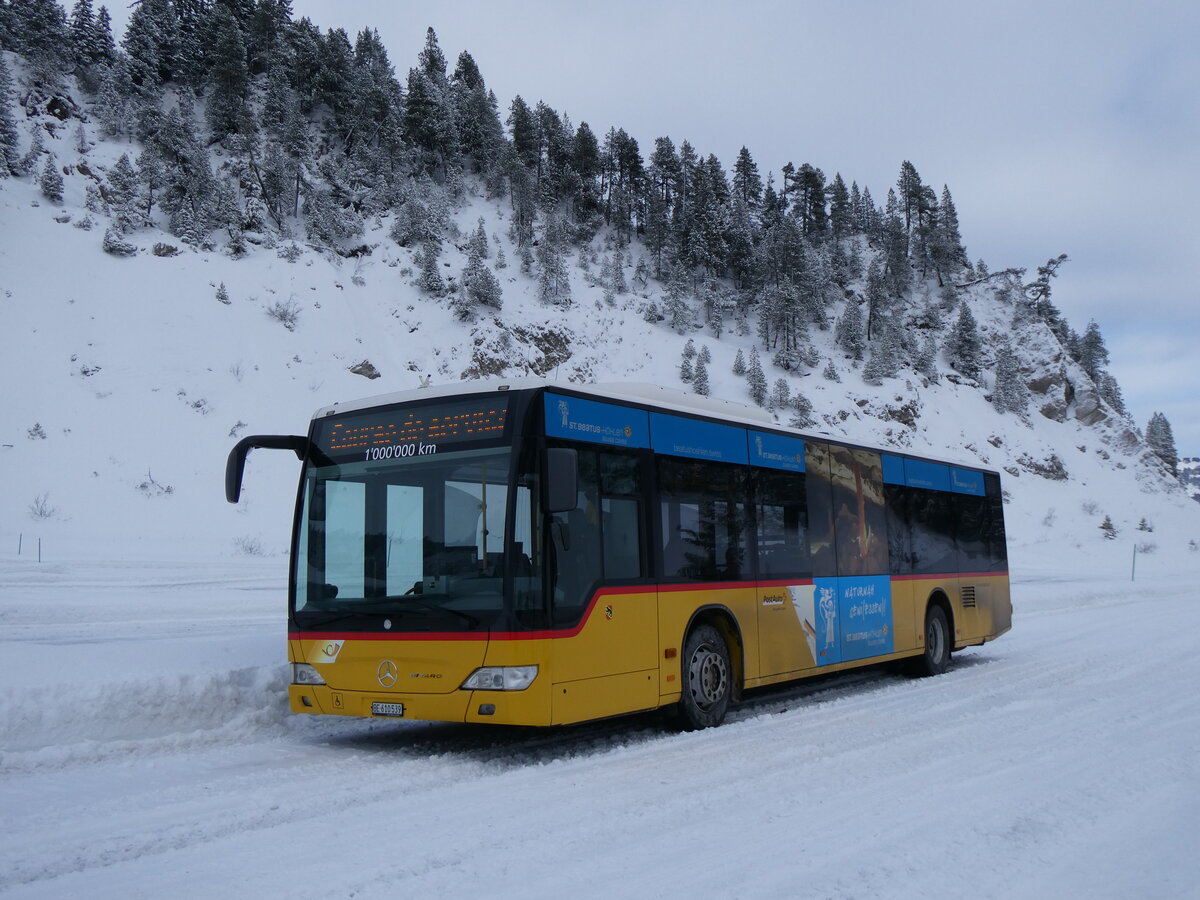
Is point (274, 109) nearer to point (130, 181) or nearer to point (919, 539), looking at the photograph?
point (130, 181)

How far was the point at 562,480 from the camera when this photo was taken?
6.94 metres

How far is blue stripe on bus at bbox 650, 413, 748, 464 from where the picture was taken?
8.69m

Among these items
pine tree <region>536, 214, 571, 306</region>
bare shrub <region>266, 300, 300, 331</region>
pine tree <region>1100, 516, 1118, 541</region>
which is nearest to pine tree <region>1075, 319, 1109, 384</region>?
pine tree <region>1100, 516, 1118, 541</region>

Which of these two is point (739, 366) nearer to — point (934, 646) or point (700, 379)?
point (700, 379)

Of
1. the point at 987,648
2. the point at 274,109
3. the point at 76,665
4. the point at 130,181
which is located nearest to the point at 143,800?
the point at 76,665

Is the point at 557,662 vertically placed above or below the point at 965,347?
below

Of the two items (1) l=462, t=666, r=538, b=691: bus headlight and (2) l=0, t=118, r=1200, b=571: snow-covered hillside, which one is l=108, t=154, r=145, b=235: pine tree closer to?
(2) l=0, t=118, r=1200, b=571: snow-covered hillside

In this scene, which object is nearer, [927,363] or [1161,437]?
[927,363]

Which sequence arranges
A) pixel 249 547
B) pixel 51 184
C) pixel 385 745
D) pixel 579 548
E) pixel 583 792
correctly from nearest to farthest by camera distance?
1. pixel 583 792
2. pixel 579 548
3. pixel 385 745
4. pixel 249 547
5. pixel 51 184

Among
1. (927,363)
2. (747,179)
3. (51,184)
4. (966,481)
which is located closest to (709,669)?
(966,481)

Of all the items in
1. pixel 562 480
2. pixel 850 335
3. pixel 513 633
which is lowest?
pixel 513 633

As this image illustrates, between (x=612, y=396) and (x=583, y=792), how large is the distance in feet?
11.4

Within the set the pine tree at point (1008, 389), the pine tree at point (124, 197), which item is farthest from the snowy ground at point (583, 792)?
the pine tree at point (1008, 389)

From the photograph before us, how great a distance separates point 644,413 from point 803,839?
4.32m
